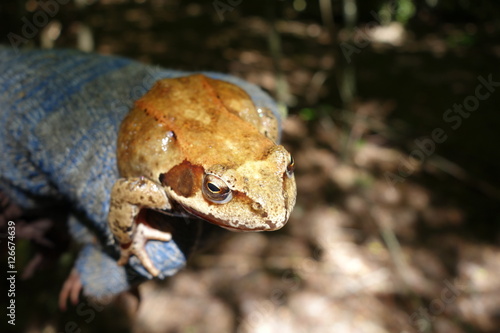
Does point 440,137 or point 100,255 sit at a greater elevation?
point 100,255

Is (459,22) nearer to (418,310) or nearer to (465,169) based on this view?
(465,169)

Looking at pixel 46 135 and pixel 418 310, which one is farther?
pixel 418 310

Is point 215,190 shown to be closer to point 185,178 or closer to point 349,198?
point 185,178

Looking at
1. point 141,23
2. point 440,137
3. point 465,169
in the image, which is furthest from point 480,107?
point 141,23

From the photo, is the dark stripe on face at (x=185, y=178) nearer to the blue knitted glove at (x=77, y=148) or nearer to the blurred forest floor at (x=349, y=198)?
the blue knitted glove at (x=77, y=148)

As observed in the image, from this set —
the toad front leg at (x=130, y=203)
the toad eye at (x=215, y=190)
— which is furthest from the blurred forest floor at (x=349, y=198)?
the toad eye at (x=215, y=190)

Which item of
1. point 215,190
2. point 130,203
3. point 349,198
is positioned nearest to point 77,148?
point 130,203

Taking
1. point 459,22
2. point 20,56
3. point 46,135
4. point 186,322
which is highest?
point 20,56
